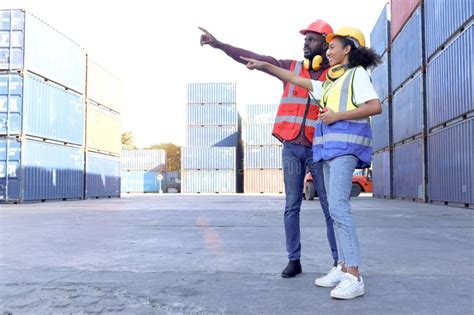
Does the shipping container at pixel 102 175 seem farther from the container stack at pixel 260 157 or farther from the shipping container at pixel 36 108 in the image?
the container stack at pixel 260 157

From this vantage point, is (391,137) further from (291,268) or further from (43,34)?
(291,268)

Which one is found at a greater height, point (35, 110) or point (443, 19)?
point (443, 19)

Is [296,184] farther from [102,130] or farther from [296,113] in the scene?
[102,130]

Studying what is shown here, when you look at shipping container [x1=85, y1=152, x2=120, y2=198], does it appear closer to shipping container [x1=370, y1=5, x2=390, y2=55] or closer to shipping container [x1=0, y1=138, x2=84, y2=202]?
shipping container [x1=0, y1=138, x2=84, y2=202]

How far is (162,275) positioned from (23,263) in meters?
1.29

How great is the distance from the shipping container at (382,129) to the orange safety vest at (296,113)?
16.7 m

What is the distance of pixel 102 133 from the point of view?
2108 centimetres

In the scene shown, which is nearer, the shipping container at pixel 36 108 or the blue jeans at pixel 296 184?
the blue jeans at pixel 296 184

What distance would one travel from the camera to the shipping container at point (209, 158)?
1355 inches

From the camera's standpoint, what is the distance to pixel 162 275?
3.09m

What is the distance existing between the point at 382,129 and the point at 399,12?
5137mm

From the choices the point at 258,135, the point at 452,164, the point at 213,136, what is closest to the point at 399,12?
the point at 452,164

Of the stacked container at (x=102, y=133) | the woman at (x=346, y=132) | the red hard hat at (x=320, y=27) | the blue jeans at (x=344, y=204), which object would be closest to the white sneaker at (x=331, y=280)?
the woman at (x=346, y=132)

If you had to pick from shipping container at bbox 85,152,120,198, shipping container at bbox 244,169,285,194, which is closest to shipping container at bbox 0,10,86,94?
shipping container at bbox 85,152,120,198
